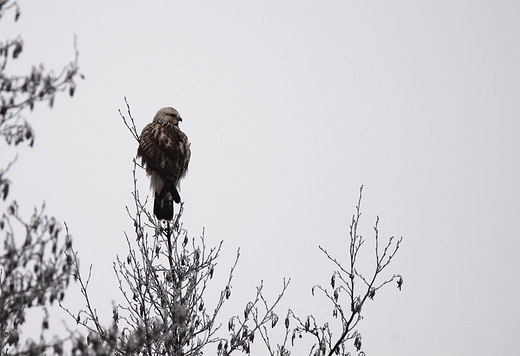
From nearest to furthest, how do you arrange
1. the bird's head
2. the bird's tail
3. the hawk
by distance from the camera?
the bird's tail, the hawk, the bird's head

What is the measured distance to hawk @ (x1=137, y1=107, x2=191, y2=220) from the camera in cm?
695

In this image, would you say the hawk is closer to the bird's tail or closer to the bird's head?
the bird's tail

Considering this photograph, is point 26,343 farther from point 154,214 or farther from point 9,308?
point 154,214

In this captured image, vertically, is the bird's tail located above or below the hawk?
below

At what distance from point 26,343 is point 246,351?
109 inches

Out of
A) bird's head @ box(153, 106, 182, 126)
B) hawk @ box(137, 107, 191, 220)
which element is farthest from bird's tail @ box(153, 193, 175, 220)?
bird's head @ box(153, 106, 182, 126)

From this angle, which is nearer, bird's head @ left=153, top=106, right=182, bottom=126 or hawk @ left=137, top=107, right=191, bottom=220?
hawk @ left=137, top=107, right=191, bottom=220

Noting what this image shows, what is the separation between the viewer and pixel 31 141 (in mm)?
2945

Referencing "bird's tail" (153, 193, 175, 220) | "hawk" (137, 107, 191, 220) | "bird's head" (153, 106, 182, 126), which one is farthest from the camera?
"bird's head" (153, 106, 182, 126)

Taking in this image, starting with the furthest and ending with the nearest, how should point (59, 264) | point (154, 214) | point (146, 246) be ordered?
point (154, 214), point (146, 246), point (59, 264)

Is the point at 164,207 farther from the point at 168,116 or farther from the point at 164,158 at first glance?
the point at 168,116

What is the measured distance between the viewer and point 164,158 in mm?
7285

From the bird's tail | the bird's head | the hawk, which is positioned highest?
the bird's head

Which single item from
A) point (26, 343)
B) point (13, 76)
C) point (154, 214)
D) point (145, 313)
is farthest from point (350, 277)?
point (13, 76)
